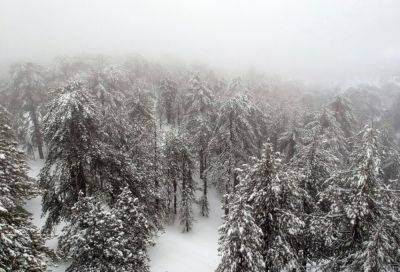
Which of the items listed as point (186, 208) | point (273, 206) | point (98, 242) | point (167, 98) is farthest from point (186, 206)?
point (167, 98)

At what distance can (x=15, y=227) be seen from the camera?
500 inches

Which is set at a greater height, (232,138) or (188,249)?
(232,138)

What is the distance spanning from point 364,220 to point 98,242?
1400 centimetres

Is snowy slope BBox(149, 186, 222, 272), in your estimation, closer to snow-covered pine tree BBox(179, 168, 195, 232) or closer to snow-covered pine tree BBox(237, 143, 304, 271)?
snow-covered pine tree BBox(179, 168, 195, 232)

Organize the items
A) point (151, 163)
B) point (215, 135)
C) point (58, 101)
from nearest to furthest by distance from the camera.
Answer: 1. point (58, 101)
2. point (151, 163)
3. point (215, 135)

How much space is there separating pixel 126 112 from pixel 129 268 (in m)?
18.2

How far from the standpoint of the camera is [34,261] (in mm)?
11883

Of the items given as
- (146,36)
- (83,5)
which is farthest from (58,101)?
(83,5)

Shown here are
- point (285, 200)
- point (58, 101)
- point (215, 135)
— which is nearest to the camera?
point (285, 200)

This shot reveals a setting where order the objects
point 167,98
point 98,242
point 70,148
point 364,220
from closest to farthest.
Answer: point 98,242
point 364,220
point 70,148
point 167,98

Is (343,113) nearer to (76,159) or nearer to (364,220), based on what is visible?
(364,220)

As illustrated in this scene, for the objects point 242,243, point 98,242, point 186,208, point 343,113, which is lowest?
point 186,208

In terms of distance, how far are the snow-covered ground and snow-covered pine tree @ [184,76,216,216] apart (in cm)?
218

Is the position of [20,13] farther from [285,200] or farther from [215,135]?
[285,200]
